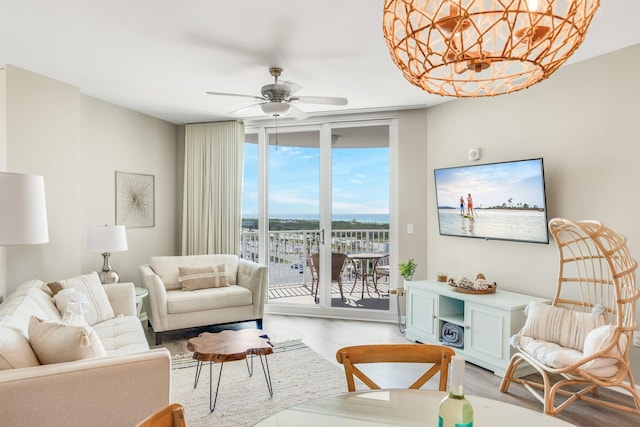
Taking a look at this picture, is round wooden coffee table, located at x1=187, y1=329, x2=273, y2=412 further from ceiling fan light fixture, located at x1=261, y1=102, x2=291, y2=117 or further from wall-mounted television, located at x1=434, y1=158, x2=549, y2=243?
wall-mounted television, located at x1=434, y1=158, x2=549, y2=243

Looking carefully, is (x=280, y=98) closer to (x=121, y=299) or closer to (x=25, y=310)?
(x=121, y=299)

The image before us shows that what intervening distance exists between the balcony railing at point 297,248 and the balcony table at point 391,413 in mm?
3552

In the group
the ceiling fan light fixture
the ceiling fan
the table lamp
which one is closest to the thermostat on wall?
the ceiling fan

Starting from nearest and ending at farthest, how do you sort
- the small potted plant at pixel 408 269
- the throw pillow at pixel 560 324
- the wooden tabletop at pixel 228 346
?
the wooden tabletop at pixel 228 346
the throw pillow at pixel 560 324
the small potted plant at pixel 408 269

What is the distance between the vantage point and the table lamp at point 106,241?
3727 millimetres

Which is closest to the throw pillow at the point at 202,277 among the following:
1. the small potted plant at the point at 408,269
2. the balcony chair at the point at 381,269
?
the balcony chair at the point at 381,269

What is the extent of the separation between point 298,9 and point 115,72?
1984 mm

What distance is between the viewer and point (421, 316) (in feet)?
13.0

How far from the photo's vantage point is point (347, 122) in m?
4.98

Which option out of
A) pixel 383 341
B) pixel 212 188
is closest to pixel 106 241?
pixel 212 188

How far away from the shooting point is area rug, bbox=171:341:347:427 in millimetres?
2584

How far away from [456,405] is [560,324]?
2361mm

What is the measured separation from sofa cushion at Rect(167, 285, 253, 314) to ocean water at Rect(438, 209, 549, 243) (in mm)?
2283

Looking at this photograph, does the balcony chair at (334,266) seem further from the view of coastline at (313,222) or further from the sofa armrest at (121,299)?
the sofa armrest at (121,299)
